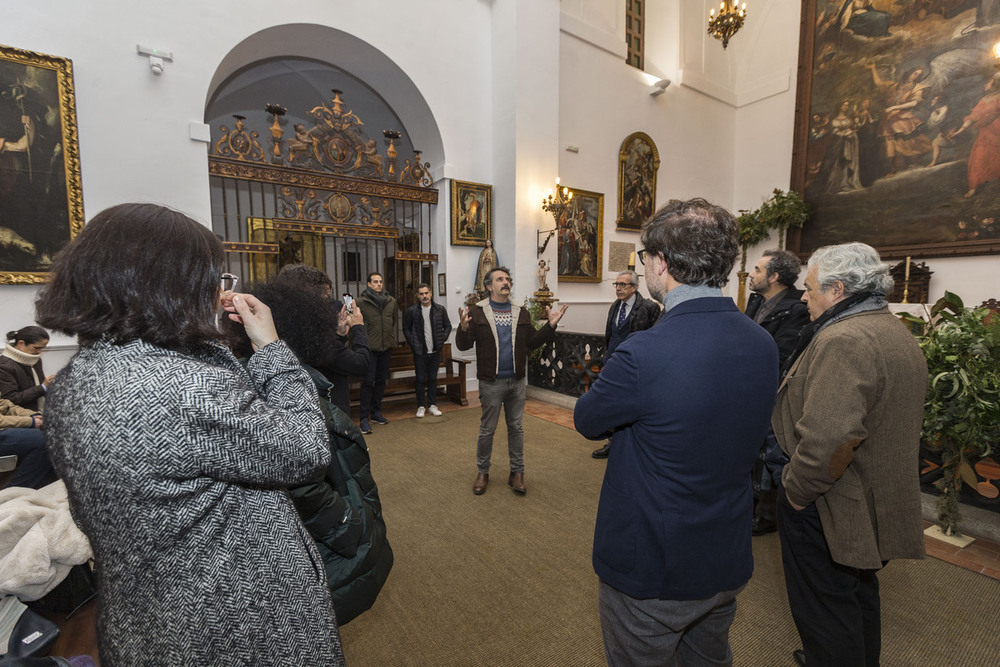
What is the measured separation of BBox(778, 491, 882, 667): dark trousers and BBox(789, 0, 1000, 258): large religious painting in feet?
29.7

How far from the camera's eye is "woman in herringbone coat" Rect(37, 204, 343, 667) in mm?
857

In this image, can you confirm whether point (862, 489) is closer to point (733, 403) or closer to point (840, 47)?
point (733, 403)

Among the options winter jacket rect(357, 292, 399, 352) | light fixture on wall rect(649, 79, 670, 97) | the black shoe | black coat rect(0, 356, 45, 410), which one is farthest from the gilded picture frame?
the black shoe

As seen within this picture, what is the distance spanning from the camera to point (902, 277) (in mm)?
8188

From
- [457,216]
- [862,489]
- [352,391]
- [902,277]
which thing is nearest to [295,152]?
[457,216]

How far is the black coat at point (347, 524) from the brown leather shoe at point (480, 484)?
224 cm

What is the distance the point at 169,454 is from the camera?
33.5 inches

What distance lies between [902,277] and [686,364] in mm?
9755

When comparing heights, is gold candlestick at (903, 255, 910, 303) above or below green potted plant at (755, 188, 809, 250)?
below

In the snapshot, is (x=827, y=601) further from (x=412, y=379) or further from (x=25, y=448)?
(x=412, y=379)

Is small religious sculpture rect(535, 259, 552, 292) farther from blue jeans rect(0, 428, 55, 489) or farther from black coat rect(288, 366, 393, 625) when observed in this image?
black coat rect(288, 366, 393, 625)

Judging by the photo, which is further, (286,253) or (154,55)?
(286,253)

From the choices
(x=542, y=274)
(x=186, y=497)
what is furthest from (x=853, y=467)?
(x=542, y=274)

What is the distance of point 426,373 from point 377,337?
2.96ft
